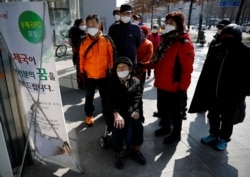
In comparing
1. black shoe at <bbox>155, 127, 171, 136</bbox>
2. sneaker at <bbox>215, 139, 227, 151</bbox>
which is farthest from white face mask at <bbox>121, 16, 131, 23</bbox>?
sneaker at <bbox>215, 139, 227, 151</bbox>

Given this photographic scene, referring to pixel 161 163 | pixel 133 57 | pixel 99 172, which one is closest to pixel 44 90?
pixel 99 172

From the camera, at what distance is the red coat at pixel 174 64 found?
270 cm

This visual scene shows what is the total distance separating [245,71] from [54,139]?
233 centimetres

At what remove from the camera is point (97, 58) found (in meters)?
3.30

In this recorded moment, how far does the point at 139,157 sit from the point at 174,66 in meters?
1.24

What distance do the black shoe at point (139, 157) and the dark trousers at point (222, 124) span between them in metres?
1.12

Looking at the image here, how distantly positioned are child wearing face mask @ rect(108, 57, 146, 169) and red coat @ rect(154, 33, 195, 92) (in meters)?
0.43

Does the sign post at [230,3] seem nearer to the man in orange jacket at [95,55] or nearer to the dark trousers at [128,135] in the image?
the man in orange jacket at [95,55]

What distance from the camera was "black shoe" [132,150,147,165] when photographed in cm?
272

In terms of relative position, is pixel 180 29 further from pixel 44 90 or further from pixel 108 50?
pixel 44 90

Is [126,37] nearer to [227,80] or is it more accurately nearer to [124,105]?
[124,105]

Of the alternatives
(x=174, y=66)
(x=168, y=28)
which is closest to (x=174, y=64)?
(x=174, y=66)

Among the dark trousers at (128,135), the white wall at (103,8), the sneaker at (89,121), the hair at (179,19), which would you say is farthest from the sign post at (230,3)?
the dark trousers at (128,135)

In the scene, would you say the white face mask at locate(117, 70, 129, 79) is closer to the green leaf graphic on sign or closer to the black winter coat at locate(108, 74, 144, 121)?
the black winter coat at locate(108, 74, 144, 121)
